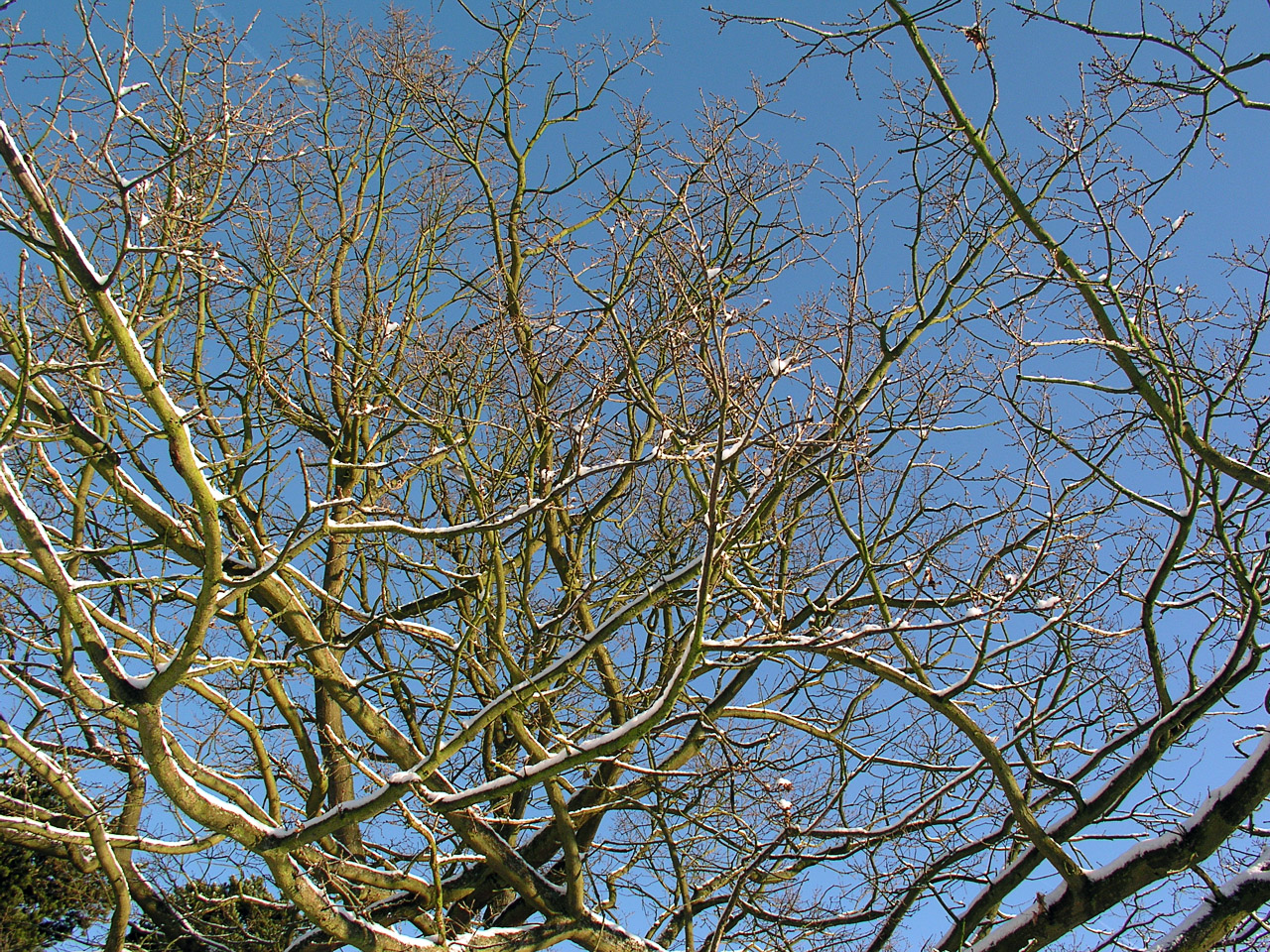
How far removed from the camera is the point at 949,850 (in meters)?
6.22

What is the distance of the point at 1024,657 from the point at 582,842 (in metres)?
3.93

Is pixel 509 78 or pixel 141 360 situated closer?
pixel 141 360

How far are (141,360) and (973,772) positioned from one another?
5.75 meters

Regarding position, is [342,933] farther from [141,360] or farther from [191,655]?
[141,360]

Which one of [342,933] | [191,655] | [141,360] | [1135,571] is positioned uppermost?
[141,360]

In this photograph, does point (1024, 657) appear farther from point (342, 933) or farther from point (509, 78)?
point (509, 78)

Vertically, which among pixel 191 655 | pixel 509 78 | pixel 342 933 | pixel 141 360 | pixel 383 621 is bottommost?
pixel 342 933

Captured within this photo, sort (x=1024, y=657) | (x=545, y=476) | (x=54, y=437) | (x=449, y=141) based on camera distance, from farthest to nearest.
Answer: (x=449, y=141) < (x=1024, y=657) < (x=545, y=476) < (x=54, y=437)

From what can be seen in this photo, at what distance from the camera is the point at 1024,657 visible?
6055 millimetres

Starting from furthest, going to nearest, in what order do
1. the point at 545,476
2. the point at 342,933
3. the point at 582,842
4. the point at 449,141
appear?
the point at 449,141 → the point at 582,842 → the point at 342,933 → the point at 545,476

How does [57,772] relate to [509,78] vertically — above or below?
below

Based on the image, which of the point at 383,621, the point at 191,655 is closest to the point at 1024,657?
the point at 383,621

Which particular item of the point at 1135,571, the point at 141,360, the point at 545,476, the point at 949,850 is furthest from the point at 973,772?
the point at 141,360

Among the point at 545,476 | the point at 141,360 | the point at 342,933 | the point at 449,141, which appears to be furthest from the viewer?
the point at 449,141
